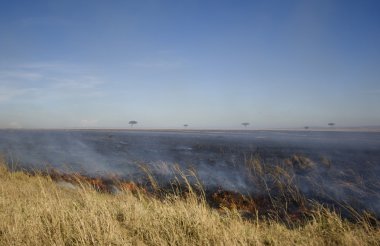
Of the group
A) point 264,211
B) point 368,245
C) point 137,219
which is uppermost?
point 137,219

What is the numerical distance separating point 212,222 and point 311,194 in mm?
12894

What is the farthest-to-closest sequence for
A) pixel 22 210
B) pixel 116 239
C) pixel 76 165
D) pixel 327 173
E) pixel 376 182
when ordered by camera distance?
pixel 76 165 → pixel 327 173 → pixel 376 182 → pixel 22 210 → pixel 116 239

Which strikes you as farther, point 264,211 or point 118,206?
point 264,211

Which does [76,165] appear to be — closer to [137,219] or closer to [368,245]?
[137,219]

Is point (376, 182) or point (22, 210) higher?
point (22, 210)

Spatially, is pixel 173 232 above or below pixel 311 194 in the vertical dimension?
above

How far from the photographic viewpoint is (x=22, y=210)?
22.1 feet

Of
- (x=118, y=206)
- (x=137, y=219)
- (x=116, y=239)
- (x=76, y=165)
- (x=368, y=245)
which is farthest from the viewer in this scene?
(x=76, y=165)

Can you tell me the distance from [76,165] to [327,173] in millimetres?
21720

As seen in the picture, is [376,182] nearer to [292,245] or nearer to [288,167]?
[288,167]

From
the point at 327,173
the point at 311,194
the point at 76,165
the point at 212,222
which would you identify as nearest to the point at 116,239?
the point at 212,222

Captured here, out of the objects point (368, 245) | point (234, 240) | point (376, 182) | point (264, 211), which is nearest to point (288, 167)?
point (376, 182)

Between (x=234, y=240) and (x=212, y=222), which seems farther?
(x=212, y=222)

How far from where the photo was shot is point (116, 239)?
16.5 feet
